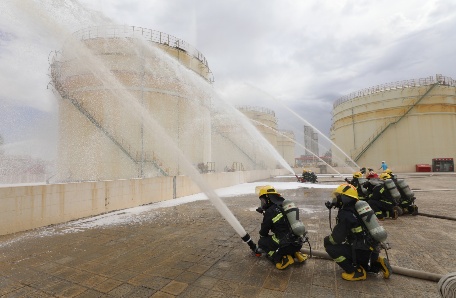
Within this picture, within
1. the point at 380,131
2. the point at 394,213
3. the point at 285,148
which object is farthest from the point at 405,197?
the point at 285,148

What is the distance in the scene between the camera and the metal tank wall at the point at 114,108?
16547 millimetres

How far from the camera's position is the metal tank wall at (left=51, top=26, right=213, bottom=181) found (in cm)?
1655

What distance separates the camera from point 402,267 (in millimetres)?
4031

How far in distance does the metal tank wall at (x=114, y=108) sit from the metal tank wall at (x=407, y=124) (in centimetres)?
3127

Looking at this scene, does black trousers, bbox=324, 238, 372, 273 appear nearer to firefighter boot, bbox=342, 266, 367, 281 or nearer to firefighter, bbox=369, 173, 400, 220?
firefighter boot, bbox=342, 266, 367, 281

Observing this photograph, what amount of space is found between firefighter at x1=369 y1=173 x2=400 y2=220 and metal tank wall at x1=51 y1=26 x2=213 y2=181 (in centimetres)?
1229

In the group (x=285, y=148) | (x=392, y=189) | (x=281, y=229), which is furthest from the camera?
(x=285, y=148)

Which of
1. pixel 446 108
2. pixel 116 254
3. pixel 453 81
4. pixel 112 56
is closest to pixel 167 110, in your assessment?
pixel 112 56

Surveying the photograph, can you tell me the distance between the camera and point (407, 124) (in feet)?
115

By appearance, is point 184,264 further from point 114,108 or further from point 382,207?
point 114,108

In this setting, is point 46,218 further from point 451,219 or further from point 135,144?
point 451,219

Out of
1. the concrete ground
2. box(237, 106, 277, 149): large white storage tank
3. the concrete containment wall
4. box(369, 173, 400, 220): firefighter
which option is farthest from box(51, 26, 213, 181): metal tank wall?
box(237, 106, 277, 149): large white storage tank

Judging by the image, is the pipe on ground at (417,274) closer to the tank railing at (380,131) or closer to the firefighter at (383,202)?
the firefighter at (383,202)

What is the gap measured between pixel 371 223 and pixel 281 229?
4.41 feet
